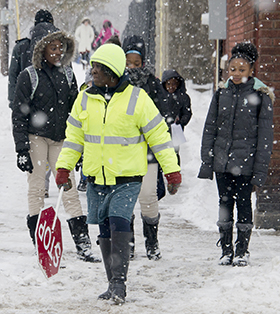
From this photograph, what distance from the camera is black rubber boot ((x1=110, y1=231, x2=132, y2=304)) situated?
3922mm

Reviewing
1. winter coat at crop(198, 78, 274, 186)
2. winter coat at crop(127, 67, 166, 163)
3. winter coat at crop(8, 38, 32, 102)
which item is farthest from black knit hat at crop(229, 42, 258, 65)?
winter coat at crop(8, 38, 32, 102)

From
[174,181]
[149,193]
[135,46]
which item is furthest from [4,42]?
[174,181]

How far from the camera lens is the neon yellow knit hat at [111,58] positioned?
3.97 metres

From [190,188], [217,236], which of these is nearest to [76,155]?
[217,236]

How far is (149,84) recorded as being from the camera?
16.5 feet

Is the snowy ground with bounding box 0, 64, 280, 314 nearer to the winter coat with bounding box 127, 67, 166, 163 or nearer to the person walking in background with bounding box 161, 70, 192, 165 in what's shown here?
the winter coat with bounding box 127, 67, 166, 163

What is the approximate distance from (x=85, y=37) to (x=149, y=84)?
19.4 metres

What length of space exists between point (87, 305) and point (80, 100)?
143 cm

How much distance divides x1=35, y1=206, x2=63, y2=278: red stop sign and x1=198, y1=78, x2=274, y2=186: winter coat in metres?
1.44

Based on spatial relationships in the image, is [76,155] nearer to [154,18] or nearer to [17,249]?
[17,249]

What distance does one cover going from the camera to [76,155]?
4215 millimetres

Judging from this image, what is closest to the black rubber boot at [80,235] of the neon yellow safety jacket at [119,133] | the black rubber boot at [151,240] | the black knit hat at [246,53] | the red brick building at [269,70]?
the black rubber boot at [151,240]

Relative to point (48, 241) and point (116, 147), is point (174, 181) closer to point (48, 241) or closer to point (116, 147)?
point (116, 147)

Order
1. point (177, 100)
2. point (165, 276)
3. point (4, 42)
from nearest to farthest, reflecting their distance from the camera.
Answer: point (165, 276) < point (177, 100) < point (4, 42)
